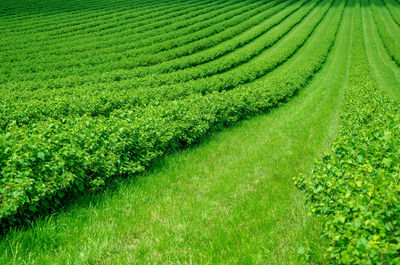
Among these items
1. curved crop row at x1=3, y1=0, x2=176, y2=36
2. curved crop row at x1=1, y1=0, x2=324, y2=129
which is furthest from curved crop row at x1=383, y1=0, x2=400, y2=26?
curved crop row at x1=3, y1=0, x2=176, y2=36

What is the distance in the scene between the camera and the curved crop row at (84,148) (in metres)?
4.21

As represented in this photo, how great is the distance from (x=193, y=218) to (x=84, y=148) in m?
2.70

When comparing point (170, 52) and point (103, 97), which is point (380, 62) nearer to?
point (170, 52)

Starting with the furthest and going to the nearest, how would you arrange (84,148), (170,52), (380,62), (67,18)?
(67,18)
(170,52)
(380,62)
(84,148)

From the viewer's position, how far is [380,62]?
27812 mm

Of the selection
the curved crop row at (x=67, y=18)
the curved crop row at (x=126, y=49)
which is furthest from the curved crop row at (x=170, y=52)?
the curved crop row at (x=67, y=18)

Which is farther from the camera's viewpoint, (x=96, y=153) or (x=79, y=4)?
(x=79, y=4)

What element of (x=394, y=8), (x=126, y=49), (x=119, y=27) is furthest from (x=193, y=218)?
(x=394, y=8)

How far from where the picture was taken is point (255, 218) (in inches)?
183

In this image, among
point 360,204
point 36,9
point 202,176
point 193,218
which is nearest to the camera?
point 360,204

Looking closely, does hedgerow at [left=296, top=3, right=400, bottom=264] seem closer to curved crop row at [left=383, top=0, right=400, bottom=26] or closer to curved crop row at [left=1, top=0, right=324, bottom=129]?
curved crop row at [left=1, top=0, right=324, bottom=129]

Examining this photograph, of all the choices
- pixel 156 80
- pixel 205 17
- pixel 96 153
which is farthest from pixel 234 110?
pixel 205 17

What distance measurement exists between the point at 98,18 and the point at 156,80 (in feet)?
99.0

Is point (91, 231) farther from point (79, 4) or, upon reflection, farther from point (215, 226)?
point (79, 4)
